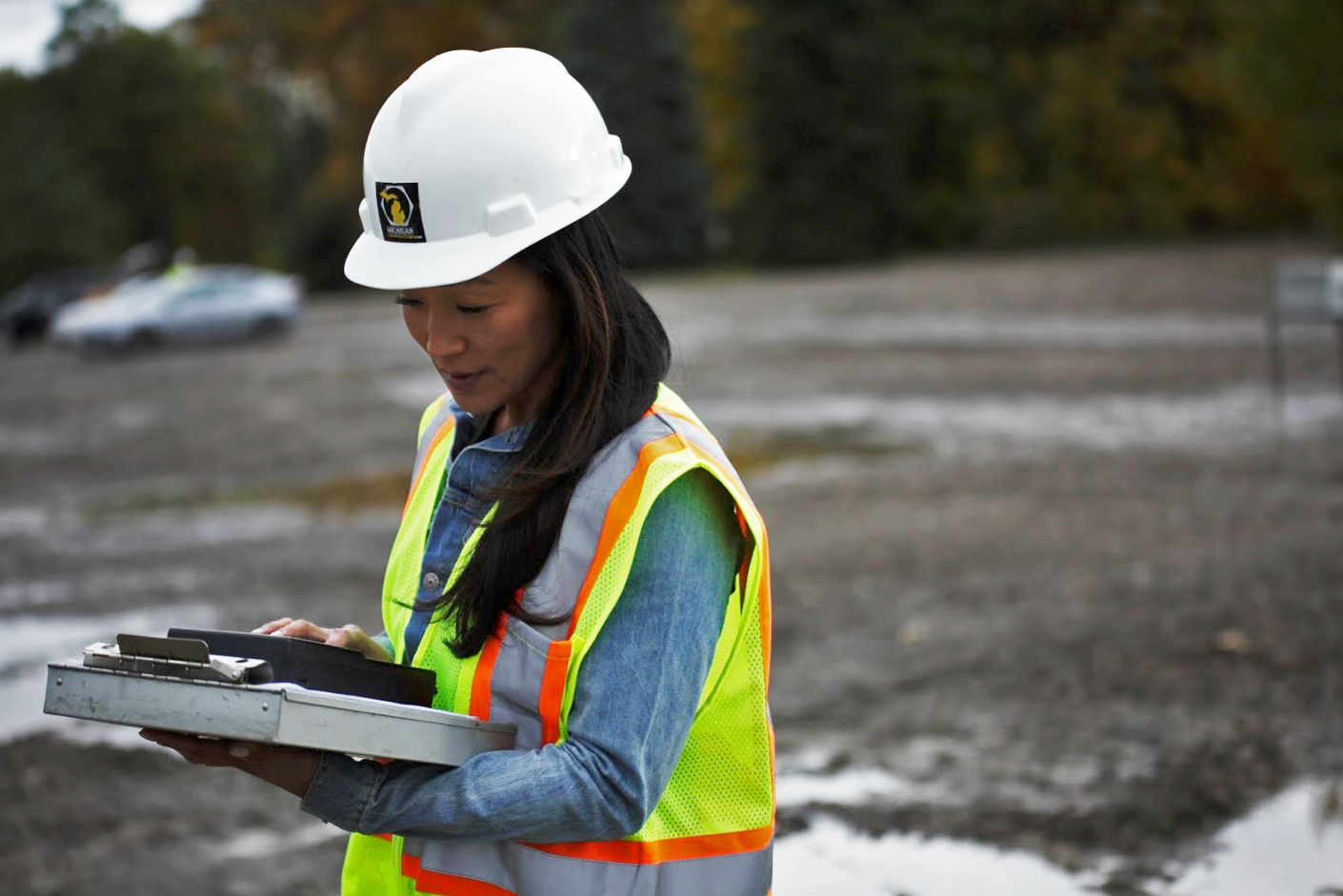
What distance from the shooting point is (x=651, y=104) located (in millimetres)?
44500

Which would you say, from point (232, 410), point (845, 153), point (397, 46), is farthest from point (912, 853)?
point (397, 46)

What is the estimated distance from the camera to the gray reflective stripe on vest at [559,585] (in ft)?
6.03

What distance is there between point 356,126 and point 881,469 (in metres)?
41.8

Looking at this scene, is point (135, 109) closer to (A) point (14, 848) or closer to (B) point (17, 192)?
(B) point (17, 192)

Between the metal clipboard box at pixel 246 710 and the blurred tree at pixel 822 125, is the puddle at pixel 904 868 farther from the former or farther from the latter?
the blurred tree at pixel 822 125

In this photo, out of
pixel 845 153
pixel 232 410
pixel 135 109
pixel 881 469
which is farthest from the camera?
pixel 135 109

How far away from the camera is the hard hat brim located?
1.86 meters

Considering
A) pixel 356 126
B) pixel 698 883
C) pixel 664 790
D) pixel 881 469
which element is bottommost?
pixel 881 469

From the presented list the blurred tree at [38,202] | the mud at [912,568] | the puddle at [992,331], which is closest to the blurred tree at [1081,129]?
the puddle at [992,331]

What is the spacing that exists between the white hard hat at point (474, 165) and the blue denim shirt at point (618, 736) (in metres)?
0.38

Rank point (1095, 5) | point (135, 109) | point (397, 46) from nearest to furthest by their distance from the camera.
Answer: point (1095, 5)
point (397, 46)
point (135, 109)

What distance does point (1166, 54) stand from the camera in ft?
147

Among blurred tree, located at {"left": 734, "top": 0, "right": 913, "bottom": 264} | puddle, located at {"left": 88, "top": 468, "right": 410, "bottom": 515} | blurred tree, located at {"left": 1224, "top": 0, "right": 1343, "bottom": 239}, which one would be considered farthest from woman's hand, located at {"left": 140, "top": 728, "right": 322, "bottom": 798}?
blurred tree, located at {"left": 734, "top": 0, "right": 913, "bottom": 264}

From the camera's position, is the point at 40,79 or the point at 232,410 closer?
the point at 232,410
